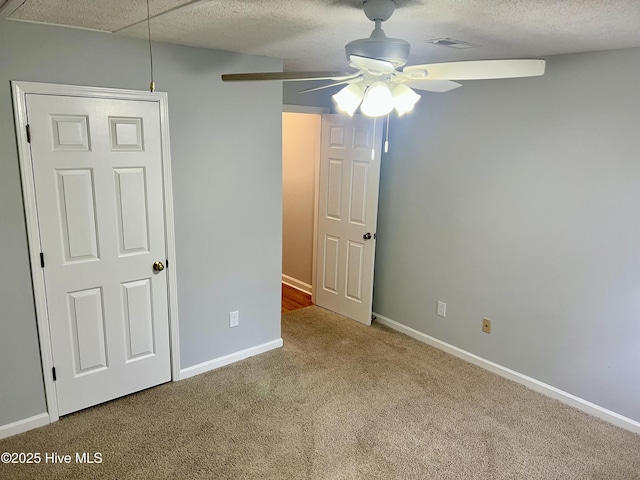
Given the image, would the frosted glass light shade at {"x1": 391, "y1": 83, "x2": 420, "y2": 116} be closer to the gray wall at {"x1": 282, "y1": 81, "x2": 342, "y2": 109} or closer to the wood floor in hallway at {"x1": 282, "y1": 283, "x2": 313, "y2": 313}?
the gray wall at {"x1": 282, "y1": 81, "x2": 342, "y2": 109}

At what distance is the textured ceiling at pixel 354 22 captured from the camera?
1806 millimetres

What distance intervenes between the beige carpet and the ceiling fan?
187 centimetres

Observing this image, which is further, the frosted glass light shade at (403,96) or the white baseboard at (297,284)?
the white baseboard at (297,284)

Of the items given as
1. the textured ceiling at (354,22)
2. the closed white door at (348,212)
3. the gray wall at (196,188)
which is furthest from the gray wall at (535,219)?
the gray wall at (196,188)

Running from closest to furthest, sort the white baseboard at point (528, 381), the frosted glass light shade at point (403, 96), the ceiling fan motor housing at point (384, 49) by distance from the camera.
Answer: the ceiling fan motor housing at point (384, 49) → the frosted glass light shade at point (403, 96) → the white baseboard at point (528, 381)

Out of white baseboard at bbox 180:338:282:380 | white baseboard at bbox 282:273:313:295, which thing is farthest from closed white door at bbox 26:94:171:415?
white baseboard at bbox 282:273:313:295

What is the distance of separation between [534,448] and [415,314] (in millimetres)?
1557

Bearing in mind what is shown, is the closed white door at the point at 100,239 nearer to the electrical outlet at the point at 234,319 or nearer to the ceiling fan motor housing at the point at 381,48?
the electrical outlet at the point at 234,319

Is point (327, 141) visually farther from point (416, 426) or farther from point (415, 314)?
point (416, 426)

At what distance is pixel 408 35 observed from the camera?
2.29 metres

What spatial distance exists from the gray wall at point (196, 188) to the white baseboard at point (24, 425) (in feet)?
0.11

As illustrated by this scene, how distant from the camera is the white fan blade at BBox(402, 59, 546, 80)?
1546mm

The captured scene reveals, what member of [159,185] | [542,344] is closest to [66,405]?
[159,185]

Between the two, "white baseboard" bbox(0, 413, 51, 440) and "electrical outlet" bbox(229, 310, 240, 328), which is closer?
"white baseboard" bbox(0, 413, 51, 440)
